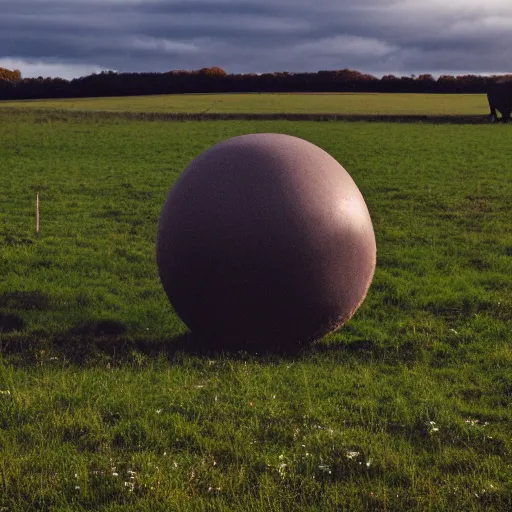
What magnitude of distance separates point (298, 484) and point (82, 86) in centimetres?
7185

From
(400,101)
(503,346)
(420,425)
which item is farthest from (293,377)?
(400,101)

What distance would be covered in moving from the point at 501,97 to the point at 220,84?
32426 mm

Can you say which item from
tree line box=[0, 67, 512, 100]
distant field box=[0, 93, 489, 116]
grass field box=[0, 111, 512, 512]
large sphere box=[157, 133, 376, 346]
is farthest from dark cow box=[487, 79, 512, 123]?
large sphere box=[157, 133, 376, 346]

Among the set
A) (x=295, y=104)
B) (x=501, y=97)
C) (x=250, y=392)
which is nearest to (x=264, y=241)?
(x=250, y=392)

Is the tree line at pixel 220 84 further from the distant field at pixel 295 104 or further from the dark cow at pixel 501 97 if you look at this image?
the dark cow at pixel 501 97

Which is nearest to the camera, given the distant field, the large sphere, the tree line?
the large sphere

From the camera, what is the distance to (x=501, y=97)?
5100 centimetres

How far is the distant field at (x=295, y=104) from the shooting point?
54719 millimetres

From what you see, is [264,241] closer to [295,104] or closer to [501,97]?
[501,97]

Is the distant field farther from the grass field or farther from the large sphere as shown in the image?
the large sphere

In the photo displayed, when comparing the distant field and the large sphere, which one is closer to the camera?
the large sphere

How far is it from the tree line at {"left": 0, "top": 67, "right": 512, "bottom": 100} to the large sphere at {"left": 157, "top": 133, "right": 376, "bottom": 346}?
6741cm

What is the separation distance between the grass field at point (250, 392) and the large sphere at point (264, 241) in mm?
527

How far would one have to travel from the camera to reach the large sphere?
7098mm
